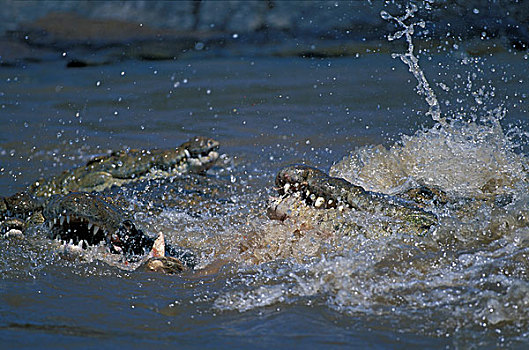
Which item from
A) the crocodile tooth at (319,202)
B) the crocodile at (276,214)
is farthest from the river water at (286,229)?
the crocodile tooth at (319,202)

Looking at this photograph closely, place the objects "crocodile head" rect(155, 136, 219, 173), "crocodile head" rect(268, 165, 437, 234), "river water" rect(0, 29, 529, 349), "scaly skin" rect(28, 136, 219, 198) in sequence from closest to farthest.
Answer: "river water" rect(0, 29, 529, 349) < "crocodile head" rect(268, 165, 437, 234) < "scaly skin" rect(28, 136, 219, 198) < "crocodile head" rect(155, 136, 219, 173)

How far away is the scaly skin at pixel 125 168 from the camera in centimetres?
506

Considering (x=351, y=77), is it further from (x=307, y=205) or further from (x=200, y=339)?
(x=200, y=339)

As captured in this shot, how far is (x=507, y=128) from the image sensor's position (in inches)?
235

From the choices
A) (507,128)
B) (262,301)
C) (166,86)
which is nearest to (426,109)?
(507,128)

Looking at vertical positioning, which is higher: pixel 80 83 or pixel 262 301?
pixel 80 83

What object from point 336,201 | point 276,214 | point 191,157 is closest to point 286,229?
point 276,214

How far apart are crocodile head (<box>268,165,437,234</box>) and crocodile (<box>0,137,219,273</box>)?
63 cm

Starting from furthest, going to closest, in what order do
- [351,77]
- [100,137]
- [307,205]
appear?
[351,77]
[100,137]
[307,205]

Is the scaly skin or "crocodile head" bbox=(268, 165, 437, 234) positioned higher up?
the scaly skin

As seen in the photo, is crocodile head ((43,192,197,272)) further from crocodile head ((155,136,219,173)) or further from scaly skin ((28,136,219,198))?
crocodile head ((155,136,219,173))

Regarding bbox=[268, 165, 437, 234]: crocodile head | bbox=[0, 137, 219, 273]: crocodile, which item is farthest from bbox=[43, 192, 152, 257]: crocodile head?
bbox=[268, 165, 437, 234]: crocodile head

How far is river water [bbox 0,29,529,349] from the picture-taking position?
2.86 m

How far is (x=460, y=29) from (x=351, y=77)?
1.98 metres
